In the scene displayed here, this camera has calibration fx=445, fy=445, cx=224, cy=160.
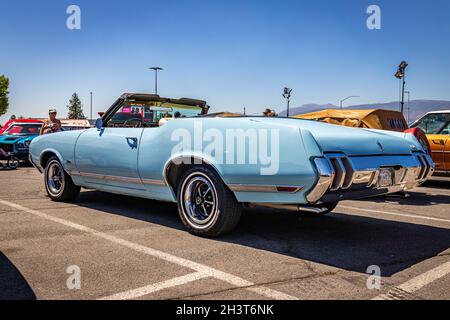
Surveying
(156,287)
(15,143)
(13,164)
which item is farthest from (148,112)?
(15,143)

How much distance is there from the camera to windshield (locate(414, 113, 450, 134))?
8906 millimetres

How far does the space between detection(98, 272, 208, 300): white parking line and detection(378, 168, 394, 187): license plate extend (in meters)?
1.86

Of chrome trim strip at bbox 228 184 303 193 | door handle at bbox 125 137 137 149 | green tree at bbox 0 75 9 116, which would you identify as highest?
green tree at bbox 0 75 9 116

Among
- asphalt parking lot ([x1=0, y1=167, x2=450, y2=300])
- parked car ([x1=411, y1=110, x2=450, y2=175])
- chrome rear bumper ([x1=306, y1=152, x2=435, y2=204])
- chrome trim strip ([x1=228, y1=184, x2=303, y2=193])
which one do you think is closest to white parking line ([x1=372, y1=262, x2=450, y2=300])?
asphalt parking lot ([x1=0, y1=167, x2=450, y2=300])

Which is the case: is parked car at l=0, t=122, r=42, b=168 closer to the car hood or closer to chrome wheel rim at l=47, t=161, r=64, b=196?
chrome wheel rim at l=47, t=161, r=64, b=196

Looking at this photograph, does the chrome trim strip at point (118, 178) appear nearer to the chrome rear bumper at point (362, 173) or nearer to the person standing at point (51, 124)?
the chrome rear bumper at point (362, 173)

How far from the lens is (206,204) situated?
4.17m

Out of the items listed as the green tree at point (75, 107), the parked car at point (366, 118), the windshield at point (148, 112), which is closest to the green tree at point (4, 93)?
the green tree at point (75, 107)

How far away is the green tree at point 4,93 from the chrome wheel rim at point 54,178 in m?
67.2

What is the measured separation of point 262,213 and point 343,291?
2826 millimetres

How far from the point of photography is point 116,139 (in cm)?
496

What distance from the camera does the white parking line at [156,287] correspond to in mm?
2623
